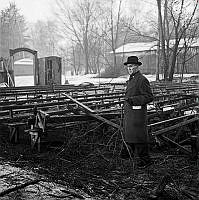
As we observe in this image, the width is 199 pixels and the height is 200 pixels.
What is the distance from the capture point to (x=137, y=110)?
5.54 m

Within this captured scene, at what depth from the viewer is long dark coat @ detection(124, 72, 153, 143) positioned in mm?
5507

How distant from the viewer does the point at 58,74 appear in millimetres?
24219

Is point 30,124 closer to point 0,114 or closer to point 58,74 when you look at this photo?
point 0,114

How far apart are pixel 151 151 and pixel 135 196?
2.78 m

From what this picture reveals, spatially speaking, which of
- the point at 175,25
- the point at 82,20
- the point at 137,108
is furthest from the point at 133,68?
the point at 82,20

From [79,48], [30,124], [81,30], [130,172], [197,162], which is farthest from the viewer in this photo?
[79,48]

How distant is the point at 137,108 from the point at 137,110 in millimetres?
36

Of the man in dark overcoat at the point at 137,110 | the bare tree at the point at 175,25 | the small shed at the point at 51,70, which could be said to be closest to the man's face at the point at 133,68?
the man in dark overcoat at the point at 137,110

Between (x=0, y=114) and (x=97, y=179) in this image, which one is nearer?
(x=97, y=179)

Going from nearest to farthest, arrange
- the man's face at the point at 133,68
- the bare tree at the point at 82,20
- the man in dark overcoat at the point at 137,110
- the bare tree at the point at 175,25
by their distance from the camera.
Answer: the man in dark overcoat at the point at 137,110 < the man's face at the point at 133,68 < the bare tree at the point at 175,25 < the bare tree at the point at 82,20

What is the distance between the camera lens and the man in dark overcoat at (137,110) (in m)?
5.50

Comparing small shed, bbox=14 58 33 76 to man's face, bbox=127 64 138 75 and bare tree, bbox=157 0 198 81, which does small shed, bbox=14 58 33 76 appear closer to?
bare tree, bbox=157 0 198 81

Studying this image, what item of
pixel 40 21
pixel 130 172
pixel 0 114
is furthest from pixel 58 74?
pixel 40 21

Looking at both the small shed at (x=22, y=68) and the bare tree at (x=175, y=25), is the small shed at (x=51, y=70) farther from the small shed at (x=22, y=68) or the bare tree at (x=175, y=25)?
the small shed at (x=22, y=68)
